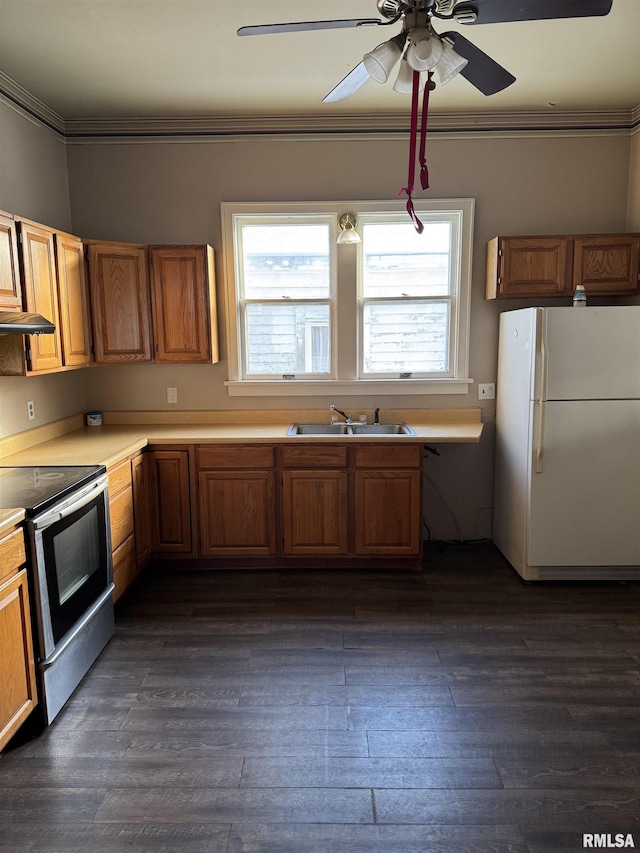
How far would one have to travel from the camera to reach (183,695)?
2336 millimetres

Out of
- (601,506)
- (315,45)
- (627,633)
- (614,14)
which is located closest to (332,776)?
(627,633)

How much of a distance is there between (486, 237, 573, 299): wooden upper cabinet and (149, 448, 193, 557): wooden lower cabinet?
2263 millimetres

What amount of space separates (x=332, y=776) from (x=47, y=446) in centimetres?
234

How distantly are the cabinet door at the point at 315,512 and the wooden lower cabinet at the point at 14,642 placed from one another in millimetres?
1661

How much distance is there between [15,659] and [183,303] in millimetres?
2245

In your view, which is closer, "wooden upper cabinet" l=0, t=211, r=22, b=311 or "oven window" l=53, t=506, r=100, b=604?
"oven window" l=53, t=506, r=100, b=604

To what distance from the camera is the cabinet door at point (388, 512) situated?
3.41m

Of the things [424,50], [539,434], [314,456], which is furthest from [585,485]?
[424,50]

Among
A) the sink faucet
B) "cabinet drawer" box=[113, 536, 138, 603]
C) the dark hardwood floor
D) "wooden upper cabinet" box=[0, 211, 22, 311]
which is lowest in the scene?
the dark hardwood floor

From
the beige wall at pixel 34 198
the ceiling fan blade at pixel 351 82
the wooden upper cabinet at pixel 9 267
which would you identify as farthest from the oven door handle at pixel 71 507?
the ceiling fan blade at pixel 351 82

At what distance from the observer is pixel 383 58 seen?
1.74 metres

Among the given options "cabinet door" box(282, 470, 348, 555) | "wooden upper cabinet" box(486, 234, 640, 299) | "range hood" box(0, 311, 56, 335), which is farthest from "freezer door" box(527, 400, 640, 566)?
"range hood" box(0, 311, 56, 335)

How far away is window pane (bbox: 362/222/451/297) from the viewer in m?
3.74

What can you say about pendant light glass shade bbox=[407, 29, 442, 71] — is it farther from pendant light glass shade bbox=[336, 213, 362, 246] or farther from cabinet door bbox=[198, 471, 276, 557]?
cabinet door bbox=[198, 471, 276, 557]
